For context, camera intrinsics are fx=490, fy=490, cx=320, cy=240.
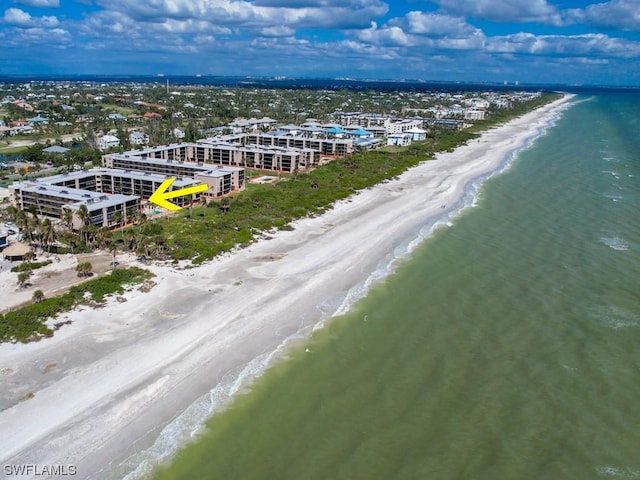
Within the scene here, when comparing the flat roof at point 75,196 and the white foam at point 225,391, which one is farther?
the flat roof at point 75,196

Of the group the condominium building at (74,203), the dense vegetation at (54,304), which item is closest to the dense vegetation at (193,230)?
the dense vegetation at (54,304)

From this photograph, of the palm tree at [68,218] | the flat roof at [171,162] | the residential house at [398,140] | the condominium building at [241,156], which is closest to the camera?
the palm tree at [68,218]

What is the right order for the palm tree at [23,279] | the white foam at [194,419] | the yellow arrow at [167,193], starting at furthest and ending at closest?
the yellow arrow at [167,193] → the palm tree at [23,279] → the white foam at [194,419]

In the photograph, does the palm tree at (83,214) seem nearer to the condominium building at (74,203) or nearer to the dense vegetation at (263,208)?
the condominium building at (74,203)

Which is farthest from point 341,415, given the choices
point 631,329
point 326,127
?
point 326,127

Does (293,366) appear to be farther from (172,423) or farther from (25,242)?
(25,242)

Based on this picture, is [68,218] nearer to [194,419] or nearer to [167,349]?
[167,349]
